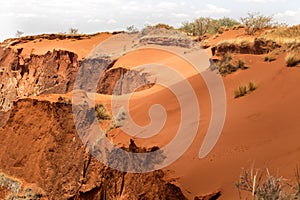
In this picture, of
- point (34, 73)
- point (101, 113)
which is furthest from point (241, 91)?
point (34, 73)

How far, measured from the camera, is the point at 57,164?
5809 mm

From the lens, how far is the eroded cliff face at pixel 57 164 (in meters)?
5.12

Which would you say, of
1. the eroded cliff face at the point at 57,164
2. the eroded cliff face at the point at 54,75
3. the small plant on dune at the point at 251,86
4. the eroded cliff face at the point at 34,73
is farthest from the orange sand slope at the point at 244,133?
the eroded cliff face at the point at 34,73

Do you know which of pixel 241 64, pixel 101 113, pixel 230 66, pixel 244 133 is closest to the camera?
pixel 244 133

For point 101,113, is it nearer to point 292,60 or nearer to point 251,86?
point 251,86

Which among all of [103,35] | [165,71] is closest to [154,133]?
[165,71]

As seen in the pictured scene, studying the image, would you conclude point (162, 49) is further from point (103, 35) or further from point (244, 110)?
point (244, 110)

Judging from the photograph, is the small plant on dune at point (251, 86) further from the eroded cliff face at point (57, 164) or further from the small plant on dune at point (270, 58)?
the eroded cliff face at point (57, 164)

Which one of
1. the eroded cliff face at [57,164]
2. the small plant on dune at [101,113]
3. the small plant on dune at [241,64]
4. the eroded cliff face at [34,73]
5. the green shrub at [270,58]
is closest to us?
the eroded cliff face at [57,164]

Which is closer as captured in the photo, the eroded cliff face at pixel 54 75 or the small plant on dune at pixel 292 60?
the small plant on dune at pixel 292 60

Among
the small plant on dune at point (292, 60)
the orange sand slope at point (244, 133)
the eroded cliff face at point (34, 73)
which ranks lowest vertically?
the eroded cliff face at point (34, 73)

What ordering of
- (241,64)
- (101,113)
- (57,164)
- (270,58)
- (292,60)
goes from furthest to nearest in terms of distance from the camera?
(241,64)
(270,58)
(292,60)
(101,113)
(57,164)

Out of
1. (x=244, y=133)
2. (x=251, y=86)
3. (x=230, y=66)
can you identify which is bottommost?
(x=244, y=133)

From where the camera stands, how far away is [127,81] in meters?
17.5
